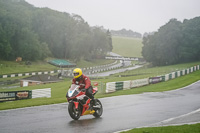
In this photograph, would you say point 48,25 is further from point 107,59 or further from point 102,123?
point 102,123

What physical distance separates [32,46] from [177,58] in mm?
41664

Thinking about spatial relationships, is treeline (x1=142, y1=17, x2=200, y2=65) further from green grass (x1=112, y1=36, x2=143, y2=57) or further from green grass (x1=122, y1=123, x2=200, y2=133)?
green grass (x1=122, y1=123, x2=200, y2=133)

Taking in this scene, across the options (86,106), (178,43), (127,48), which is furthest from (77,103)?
(127,48)

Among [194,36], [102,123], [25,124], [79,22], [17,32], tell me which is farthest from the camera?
[79,22]

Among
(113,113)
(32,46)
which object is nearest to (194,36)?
(32,46)

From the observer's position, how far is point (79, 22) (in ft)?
342

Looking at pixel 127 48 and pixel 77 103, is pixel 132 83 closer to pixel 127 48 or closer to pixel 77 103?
pixel 77 103

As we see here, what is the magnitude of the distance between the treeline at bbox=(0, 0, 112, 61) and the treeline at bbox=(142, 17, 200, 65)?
25950 millimetres

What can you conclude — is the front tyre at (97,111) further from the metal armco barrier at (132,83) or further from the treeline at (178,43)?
the treeline at (178,43)

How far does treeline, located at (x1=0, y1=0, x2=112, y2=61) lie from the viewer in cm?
7212

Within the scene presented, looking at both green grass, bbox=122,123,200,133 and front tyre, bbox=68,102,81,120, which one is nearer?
green grass, bbox=122,123,200,133

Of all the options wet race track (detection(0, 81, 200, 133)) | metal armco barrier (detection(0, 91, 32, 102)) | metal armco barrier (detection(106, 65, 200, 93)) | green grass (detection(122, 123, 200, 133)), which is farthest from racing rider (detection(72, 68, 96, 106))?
metal armco barrier (detection(106, 65, 200, 93))

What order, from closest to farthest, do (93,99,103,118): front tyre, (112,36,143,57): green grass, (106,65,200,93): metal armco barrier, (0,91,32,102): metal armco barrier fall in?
(93,99,103,118): front tyre
(0,91,32,102): metal armco barrier
(106,65,200,93): metal armco barrier
(112,36,143,57): green grass

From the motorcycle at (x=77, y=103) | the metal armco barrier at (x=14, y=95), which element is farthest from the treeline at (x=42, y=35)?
the motorcycle at (x=77, y=103)
